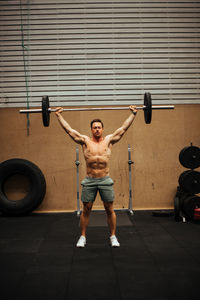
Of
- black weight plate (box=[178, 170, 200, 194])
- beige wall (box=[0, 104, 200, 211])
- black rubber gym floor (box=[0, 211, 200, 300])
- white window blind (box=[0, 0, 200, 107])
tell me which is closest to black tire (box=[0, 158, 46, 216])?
→ beige wall (box=[0, 104, 200, 211])

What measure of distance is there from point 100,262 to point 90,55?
3796mm

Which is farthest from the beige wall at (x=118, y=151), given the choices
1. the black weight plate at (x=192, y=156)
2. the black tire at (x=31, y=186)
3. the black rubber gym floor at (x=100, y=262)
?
the black rubber gym floor at (x=100, y=262)

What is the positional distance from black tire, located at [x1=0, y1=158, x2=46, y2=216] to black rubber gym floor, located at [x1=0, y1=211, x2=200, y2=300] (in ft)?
1.89

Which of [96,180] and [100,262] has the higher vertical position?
[96,180]

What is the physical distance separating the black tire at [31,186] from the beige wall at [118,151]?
230 millimetres

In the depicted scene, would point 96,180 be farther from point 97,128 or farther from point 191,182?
point 191,182

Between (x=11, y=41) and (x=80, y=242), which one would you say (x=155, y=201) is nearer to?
(x=80, y=242)

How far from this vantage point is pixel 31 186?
454cm

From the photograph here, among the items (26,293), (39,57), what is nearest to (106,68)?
(39,57)

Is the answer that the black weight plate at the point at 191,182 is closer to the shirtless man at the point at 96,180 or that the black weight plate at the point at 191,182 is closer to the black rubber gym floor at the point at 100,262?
the black rubber gym floor at the point at 100,262

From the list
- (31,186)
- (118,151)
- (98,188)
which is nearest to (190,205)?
(118,151)

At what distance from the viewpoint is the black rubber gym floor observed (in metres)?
1.79

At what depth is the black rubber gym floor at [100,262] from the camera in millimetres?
1792

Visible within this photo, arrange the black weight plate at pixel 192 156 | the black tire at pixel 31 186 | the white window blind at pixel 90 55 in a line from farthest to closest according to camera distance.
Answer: the white window blind at pixel 90 55 → the black tire at pixel 31 186 → the black weight plate at pixel 192 156
